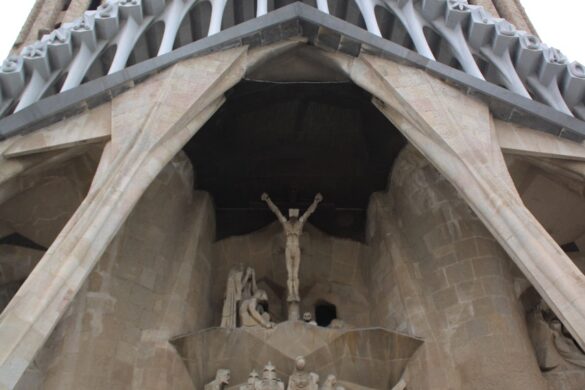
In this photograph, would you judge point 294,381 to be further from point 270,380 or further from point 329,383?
point 329,383

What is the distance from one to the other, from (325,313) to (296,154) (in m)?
2.15

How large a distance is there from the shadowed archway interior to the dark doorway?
100 cm

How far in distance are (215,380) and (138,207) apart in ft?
7.57

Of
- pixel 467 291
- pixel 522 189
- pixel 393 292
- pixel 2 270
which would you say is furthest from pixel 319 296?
pixel 2 270

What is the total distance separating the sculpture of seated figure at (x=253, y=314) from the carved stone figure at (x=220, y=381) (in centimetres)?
61

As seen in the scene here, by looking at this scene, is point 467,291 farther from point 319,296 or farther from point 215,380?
point 215,380

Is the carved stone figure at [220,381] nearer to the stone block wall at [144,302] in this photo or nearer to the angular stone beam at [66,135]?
the stone block wall at [144,302]

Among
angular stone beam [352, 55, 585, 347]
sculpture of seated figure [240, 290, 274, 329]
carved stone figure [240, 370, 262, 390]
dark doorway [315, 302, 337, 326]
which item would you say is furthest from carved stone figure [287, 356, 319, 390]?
angular stone beam [352, 55, 585, 347]

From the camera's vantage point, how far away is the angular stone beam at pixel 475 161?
255 inches

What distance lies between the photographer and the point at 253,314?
9.06m

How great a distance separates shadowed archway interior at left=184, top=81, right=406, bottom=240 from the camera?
10.4 metres

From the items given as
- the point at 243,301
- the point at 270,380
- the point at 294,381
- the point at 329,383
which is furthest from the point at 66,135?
the point at 329,383

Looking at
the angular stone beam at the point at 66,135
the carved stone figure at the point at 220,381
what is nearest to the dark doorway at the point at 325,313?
the carved stone figure at the point at 220,381

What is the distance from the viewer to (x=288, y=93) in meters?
10.3
